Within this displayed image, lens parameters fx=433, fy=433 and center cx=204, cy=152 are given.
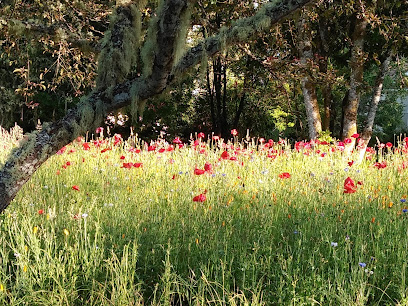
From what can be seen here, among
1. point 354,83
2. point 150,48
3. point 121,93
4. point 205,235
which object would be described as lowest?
point 205,235

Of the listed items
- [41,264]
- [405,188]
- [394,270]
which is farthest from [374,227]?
[41,264]

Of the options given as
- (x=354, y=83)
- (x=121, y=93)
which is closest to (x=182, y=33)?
(x=121, y=93)

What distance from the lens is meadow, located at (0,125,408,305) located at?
2.32 metres

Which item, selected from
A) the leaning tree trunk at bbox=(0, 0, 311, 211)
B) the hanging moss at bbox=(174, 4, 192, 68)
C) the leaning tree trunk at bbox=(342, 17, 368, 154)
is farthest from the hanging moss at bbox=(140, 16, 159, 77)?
the leaning tree trunk at bbox=(342, 17, 368, 154)

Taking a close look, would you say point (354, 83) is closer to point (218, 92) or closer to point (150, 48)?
point (218, 92)

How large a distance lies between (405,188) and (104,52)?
11.7 ft

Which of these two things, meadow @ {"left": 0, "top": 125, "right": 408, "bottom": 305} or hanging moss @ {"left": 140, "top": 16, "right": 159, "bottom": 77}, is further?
meadow @ {"left": 0, "top": 125, "right": 408, "bottom": 305}

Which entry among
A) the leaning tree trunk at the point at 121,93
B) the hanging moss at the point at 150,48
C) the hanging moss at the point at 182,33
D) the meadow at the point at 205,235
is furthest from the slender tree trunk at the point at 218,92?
the hanging moss at the point at 182,33

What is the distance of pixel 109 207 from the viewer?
12.2ft

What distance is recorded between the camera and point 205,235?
10.3ft

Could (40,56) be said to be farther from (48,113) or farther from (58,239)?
(58,239)

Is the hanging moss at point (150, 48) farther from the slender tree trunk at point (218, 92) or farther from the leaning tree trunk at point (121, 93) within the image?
the slender tree trunk at point (218, 92)

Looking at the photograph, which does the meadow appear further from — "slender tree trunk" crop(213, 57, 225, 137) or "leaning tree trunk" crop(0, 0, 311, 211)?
"slender tree trunk" crop(213, 57, 225, 137)

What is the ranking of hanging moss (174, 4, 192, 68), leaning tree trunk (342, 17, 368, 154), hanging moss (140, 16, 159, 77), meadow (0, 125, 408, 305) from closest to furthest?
1. hanging moss (174, 4, 192, 68)
2. hanging moss (140, 16, 159, 77)
3. meadow (0, 125, 408, 305)
4. leaning tree trunk (342, 17, 368, 154)
